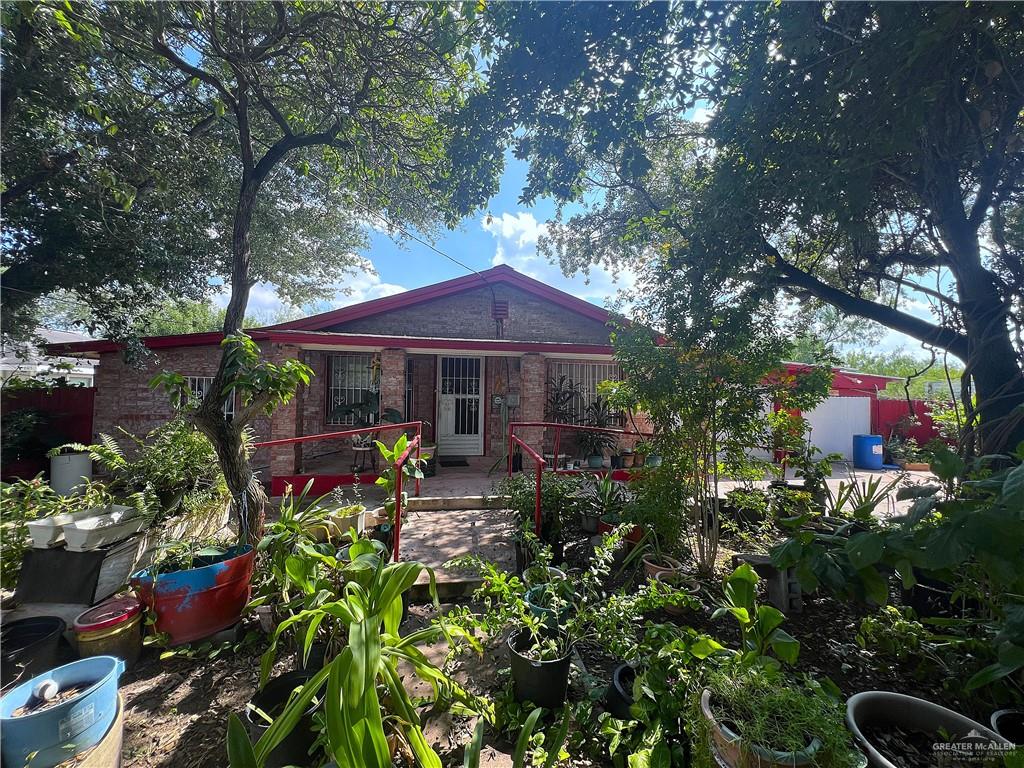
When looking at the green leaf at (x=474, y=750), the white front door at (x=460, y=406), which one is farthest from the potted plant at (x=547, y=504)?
the white front door at (x=460, y=406)

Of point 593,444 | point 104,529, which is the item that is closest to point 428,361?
point 593,444

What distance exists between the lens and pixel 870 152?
306 centimetres

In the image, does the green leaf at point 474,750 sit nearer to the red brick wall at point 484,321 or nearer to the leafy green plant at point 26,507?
the leafy green plant at point 26,507

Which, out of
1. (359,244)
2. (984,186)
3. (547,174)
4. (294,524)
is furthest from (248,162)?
(359,244)

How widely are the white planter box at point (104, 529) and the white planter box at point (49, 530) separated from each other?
0.08 metres

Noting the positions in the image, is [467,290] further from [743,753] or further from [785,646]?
[743,753]

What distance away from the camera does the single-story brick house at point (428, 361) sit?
7.31 metres

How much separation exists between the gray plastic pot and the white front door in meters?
7.88

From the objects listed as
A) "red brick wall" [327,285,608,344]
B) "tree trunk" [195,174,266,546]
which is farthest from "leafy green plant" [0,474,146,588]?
"red brick wall" [327,285,608,344]

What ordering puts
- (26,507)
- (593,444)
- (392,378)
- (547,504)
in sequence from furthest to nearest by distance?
(593,444), (392,378), (547,504), (26,507)

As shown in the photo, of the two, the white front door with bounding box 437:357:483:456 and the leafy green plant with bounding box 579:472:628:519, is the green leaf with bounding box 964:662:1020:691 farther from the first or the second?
the white front door with bounding box 437:357:483:456

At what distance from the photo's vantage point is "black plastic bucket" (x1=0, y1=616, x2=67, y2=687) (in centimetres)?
248

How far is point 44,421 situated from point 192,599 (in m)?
8.02

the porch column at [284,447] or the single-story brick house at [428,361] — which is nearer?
the porch column at [284,447]
